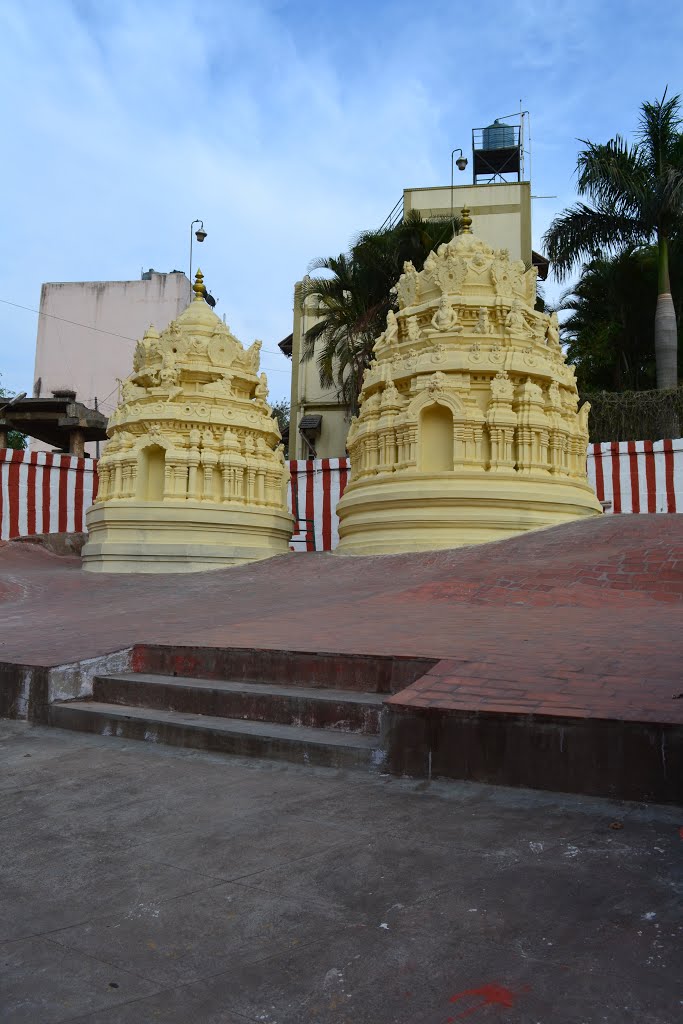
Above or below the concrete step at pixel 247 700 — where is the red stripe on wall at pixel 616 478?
above

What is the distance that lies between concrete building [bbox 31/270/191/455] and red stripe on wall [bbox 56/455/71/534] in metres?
17.1

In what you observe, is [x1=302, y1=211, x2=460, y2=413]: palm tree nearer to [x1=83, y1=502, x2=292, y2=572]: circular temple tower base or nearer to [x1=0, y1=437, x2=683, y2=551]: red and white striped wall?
[x1=0, y1=437, x2=683, y2=551]: red and white striped wall

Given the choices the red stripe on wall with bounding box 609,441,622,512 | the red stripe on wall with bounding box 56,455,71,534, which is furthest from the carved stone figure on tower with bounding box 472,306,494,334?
the red stripe on wall with bounding box 56,455,71,534

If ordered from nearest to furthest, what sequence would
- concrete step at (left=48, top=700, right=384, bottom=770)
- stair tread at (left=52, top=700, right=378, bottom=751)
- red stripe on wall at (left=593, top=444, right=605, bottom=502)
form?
concrete step at (left=48, top=700, right=384, bottom=770)
stair tread at (left=52, top=700, right=378, bottom=751)
red stripe on wall at (left=593, top=444, right=605, bottom=502)

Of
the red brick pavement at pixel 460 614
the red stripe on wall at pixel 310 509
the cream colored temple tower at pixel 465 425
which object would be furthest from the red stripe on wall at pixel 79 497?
Answer: the cream colored temple tower at pixel 465 425

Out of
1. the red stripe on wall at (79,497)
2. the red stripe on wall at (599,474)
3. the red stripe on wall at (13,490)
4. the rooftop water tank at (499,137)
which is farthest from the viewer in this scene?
the rooftop water tank at (499,137)

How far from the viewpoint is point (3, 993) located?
→ 2.31m

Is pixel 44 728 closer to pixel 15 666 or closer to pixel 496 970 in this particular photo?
pixel 15 666

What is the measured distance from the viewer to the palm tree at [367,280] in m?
26.1

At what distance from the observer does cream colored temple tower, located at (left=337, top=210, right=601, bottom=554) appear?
48.3 ft

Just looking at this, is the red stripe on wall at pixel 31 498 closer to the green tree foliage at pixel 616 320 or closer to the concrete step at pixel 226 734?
the concrete step at pixel 226 734

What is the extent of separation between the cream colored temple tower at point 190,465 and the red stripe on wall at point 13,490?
4799 mm

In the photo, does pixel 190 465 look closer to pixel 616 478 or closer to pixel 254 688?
pixel 616 478

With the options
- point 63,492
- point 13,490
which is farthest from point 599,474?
point 13,490
